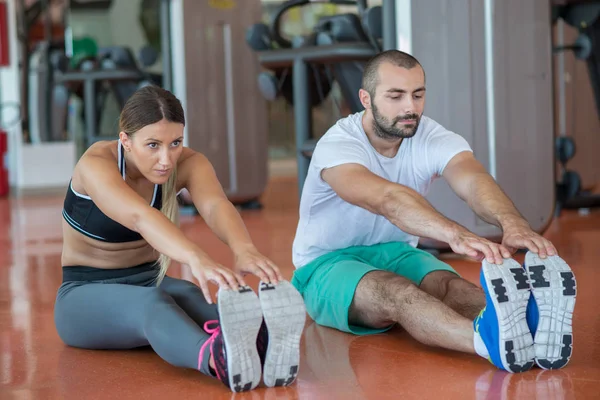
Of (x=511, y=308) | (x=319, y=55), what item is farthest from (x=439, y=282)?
(x=319, y=55)

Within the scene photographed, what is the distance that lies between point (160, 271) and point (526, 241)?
1.03m

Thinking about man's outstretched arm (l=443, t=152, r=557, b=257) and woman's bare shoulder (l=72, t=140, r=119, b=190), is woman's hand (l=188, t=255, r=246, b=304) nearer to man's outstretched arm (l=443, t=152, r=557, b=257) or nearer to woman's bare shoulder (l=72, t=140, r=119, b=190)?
woman's bare shoulder (l=72, t=140, r=119, b=190)

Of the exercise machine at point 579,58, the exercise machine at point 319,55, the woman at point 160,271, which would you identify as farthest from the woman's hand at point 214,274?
the exercise machine at point 579,58

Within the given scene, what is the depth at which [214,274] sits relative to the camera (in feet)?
6.50

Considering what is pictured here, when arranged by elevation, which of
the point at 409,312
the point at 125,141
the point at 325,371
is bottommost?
the point at 325,371

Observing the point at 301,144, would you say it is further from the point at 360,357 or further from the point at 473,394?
the point at 473,394

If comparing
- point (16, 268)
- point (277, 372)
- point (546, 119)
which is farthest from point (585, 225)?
point (277, 372)

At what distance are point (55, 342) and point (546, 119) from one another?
2444 mm

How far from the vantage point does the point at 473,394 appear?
78.6 inches

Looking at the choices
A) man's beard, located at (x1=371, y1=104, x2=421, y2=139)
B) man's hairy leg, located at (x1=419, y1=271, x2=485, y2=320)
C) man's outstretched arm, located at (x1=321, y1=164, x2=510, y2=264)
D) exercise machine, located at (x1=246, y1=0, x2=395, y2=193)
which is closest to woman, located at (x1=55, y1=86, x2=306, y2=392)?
man's outstretched arm, located at (x1=321, y1=164, x2=510, y2=264)

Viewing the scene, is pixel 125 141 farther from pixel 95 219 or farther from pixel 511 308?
pixel 511 308

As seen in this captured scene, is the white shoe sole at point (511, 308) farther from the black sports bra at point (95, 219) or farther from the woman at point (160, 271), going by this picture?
the black sports bra at point (95, 219)

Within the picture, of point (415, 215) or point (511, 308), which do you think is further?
point (415, 215)

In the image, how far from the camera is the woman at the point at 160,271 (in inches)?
78.0
